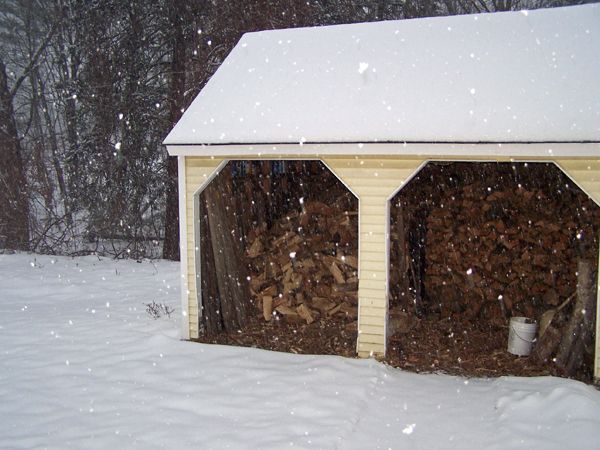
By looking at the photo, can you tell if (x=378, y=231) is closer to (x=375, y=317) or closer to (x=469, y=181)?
(x=375, y=317)

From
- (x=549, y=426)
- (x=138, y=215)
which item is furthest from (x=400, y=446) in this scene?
(x=138, y=215)

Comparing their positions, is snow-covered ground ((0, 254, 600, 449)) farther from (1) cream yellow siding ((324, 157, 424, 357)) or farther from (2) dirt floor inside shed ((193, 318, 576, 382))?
(1) cream yellow siding ((324, 157, 424, 357))

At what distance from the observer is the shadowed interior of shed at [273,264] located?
701 centimetres

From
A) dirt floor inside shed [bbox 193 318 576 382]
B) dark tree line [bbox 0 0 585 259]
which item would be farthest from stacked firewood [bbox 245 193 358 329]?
dark tree line [bbox 0 0 585 259]

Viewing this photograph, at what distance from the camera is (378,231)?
234 inches

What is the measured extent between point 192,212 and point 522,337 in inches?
163

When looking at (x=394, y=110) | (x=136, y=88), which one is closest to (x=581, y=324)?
(x=394, y=110)

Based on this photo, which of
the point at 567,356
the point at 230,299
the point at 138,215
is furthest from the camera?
the point at 138,215

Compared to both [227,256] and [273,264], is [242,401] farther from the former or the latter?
[273,264]

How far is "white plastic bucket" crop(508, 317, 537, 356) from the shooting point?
20.4ft

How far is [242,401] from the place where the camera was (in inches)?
200

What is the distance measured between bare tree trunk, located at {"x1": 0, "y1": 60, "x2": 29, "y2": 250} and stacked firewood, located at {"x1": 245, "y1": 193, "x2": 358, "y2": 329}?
7.87m

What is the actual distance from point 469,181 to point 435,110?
6.58 ft

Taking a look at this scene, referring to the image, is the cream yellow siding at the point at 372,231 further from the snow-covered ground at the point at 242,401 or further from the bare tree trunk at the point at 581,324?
the bare tree trunk at the point at 581,324
